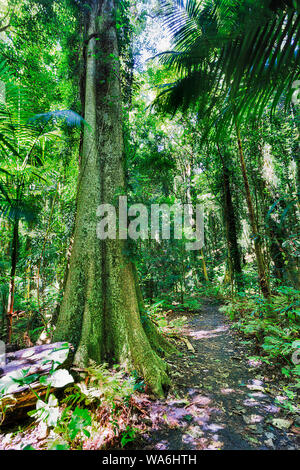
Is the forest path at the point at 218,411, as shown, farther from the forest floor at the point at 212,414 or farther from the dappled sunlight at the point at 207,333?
the dappled sunlight at the point at 207,333

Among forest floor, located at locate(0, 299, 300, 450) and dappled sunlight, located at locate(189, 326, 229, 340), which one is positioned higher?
forest floor, located at locate(0, 299, 300, 450)

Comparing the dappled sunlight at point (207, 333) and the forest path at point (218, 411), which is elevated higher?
the forest path at point (218, 411)

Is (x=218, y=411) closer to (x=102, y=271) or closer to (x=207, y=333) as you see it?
(x=102, y=271)

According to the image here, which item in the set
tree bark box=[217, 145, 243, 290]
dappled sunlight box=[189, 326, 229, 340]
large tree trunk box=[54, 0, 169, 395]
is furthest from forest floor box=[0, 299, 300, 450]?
tree bark box=[217, 145, 243, 290]

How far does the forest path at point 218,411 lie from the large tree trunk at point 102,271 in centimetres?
36

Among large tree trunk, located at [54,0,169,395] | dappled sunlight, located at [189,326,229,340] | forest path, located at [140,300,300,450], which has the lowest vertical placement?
dappled sunlight, located at [189,326,229,340]

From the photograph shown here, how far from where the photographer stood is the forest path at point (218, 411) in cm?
201

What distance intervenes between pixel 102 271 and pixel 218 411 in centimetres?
226

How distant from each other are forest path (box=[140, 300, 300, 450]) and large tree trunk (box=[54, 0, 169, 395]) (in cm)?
36

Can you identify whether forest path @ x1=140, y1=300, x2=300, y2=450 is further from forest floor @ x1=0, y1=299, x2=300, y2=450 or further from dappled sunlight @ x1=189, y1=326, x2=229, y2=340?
dappled sunlight @ x1=189, y1=326, x2=229, y2=340

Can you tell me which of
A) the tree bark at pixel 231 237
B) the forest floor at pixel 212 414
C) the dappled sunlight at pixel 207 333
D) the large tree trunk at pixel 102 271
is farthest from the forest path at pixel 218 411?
the tree bark at pixel 231 237

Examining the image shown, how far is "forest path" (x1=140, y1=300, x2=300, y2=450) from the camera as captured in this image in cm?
201
